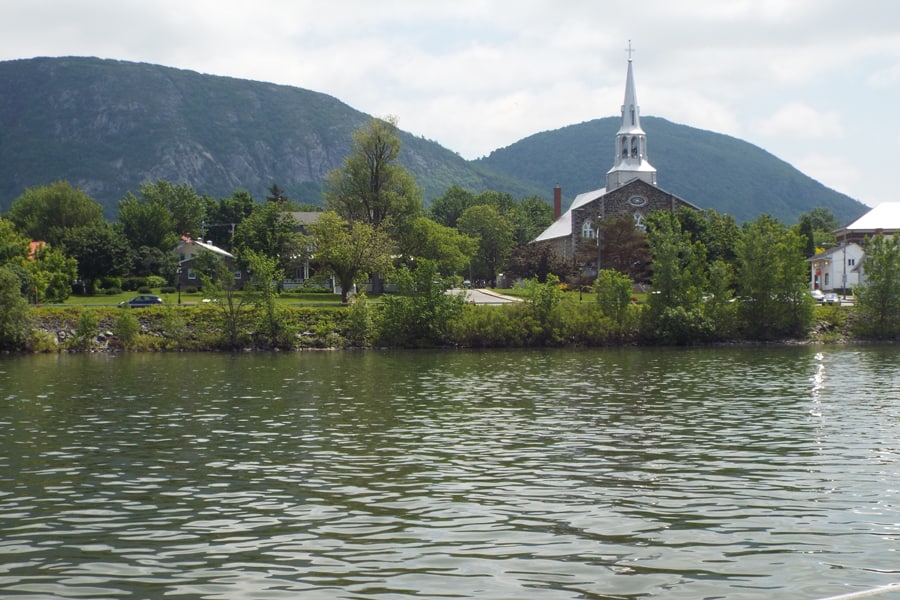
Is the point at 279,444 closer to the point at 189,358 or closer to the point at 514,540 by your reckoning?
the point at 514,540

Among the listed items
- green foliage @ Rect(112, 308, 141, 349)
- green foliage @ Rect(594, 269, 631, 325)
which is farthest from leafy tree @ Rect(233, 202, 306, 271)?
green foliage @ Rect(594, 269, 631, 325)

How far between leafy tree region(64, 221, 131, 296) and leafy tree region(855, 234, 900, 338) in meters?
80.2

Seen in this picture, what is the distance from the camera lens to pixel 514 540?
1448cm

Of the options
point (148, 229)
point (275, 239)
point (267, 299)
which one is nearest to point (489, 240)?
point (148, 229)

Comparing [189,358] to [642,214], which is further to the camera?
[642,214]

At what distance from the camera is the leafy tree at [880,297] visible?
266ft

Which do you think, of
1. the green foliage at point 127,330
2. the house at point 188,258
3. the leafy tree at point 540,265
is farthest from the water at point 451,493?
the house at point 188,258

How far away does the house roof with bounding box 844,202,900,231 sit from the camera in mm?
139500

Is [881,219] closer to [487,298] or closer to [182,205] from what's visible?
[487,298]

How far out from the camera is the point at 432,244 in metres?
113

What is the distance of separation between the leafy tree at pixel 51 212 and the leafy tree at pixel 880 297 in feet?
342

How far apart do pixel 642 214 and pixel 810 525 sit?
114 m

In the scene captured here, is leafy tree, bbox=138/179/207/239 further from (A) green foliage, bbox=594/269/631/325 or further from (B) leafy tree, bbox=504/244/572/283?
(A) green foliage, bbox=594/269/631/325

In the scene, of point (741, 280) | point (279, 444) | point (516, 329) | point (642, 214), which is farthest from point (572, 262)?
point (279, 444)
